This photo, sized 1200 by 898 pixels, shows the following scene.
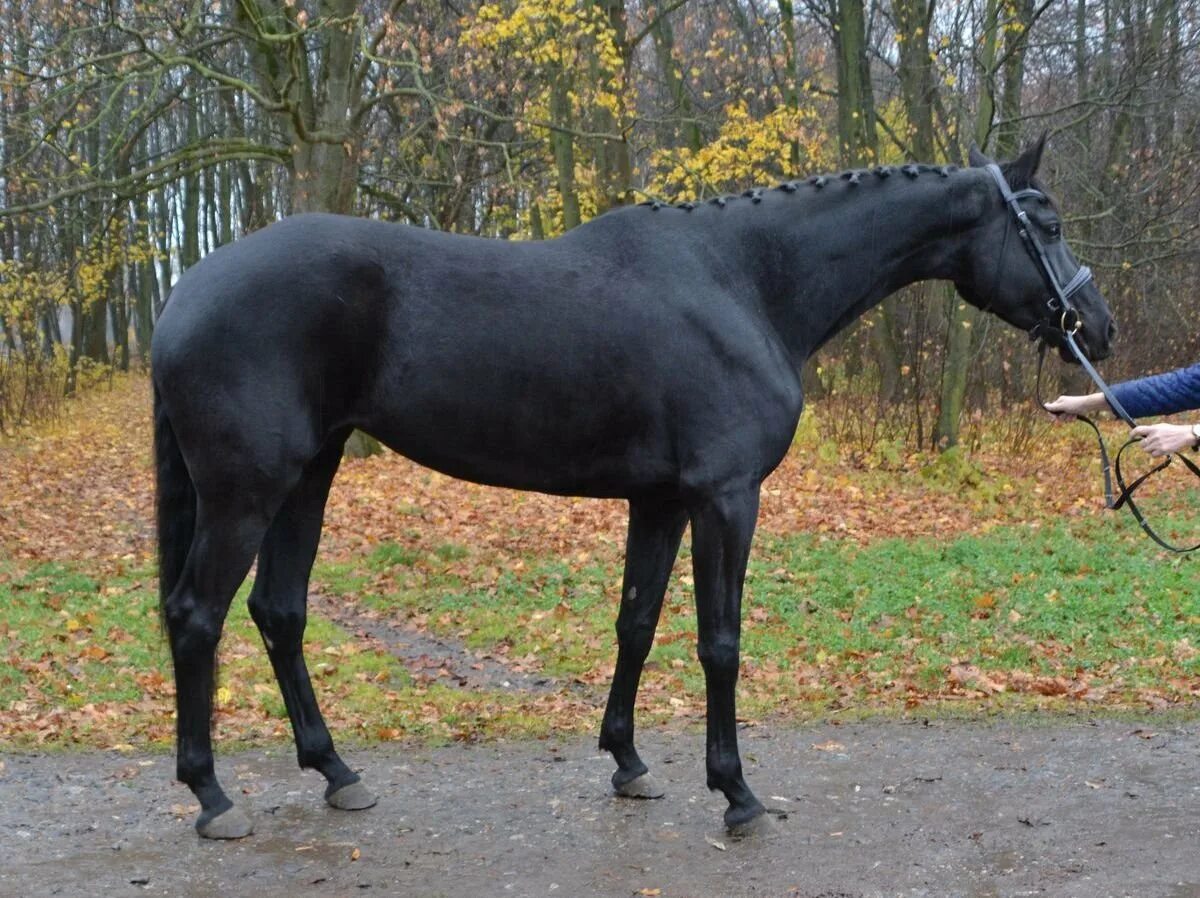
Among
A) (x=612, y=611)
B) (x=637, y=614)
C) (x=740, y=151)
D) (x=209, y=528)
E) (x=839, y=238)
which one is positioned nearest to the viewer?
(x=209, y=528)

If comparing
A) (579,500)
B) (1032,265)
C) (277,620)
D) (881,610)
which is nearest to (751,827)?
(277,620)

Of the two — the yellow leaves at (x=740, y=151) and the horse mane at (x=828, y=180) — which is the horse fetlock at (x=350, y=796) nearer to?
the horse mane at (x=828, y=180)

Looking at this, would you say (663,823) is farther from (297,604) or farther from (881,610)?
(881,610)

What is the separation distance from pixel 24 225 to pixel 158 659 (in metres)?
20.6

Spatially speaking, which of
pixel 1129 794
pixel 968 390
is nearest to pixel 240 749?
pixel 1129 794

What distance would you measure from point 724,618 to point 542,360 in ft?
3.93

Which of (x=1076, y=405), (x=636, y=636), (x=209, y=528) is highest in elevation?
(x=1076, y=405)

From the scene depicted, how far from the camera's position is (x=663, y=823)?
15.3 ft

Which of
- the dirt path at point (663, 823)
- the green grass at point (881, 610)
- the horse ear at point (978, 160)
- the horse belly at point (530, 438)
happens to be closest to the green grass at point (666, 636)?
the green grass at point (881, 610)

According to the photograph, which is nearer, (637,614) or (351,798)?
(351,798)

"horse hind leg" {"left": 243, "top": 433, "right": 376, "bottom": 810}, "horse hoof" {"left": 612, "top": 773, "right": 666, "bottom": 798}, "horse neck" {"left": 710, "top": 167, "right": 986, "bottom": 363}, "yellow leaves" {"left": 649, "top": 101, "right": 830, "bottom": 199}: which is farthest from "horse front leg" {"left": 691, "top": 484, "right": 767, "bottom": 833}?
"yellow leaves" {"left": 649, "top": 101, "right": 830, "bottom": 199}

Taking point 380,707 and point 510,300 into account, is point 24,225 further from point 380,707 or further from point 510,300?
point 510,300

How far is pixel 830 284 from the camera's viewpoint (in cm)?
480

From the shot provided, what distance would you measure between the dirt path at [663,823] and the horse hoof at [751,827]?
52 mm
